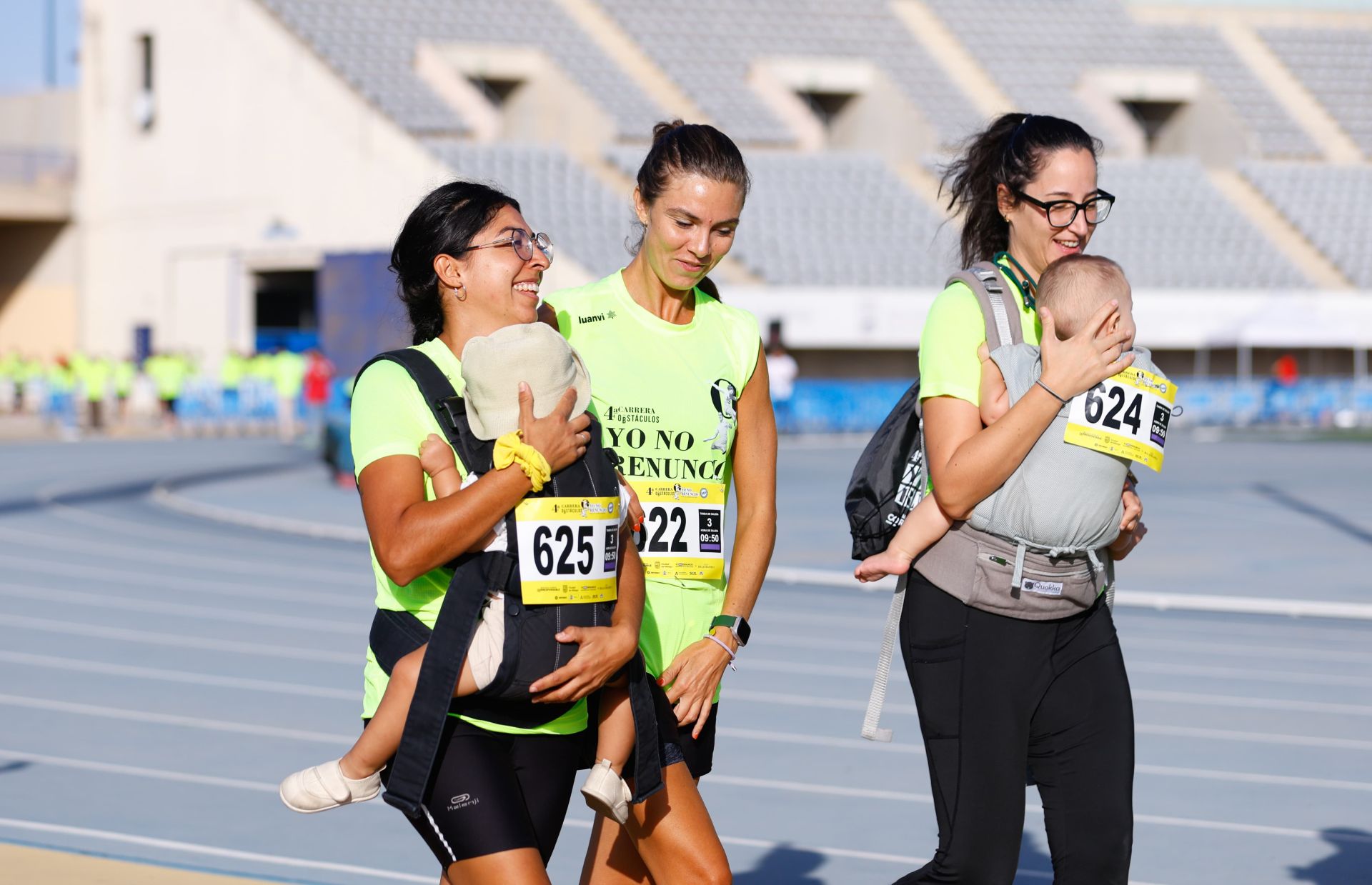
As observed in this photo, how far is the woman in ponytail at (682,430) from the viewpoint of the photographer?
3.50 m

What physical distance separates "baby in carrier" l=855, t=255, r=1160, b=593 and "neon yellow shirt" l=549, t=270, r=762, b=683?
38 centimetres

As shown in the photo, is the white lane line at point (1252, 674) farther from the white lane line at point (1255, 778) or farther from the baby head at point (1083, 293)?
the baby head at point (1083, 293)

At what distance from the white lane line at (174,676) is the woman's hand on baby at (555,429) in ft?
17.6

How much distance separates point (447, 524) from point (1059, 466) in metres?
1.22

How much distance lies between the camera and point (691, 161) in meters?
3.49

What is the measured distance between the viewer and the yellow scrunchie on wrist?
299 centimetres

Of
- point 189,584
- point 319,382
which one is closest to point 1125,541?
point 189,584

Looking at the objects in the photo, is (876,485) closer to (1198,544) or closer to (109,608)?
(109,608)

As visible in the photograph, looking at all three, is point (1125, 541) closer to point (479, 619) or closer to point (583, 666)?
point (583, 666)

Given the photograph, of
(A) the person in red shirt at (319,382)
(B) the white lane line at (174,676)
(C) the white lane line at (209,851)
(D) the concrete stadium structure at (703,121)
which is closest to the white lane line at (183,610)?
(B) the white lane line at (174,676)

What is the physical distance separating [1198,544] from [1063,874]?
1192 cm

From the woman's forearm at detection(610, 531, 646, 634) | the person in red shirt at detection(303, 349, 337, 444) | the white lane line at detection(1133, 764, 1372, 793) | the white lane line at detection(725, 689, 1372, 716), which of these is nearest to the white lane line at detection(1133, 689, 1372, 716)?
the white lane line at detection(725, 689, 1372, 716)

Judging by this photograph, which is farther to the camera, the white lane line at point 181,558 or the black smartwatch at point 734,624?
the white lane line at point 181,558

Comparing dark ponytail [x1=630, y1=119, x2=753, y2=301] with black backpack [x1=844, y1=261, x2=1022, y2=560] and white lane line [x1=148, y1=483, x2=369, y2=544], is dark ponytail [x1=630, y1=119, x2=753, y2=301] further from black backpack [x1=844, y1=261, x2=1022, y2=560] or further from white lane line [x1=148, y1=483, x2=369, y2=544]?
white lane line [x1=148, y1=483, x2=369, y2=544]
